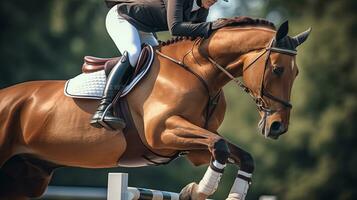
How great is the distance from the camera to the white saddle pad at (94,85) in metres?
7.97

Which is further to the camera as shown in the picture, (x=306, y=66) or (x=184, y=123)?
(x=306, y=66)

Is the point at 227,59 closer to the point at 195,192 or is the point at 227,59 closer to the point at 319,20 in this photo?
the point at 195,192

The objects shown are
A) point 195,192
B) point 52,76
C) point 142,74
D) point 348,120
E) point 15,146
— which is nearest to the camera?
point 195,192

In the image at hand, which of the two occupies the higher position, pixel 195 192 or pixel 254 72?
pixel 254 72

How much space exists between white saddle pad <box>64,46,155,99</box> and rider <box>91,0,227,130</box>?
84mm

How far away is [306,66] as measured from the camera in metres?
25.0

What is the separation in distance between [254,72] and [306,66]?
1759 centimetres

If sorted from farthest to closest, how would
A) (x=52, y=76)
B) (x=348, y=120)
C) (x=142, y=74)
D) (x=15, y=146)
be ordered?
(x=348, y=120)
(x=52, y=76)
(x=15, y=146)
(x=142, y=74)

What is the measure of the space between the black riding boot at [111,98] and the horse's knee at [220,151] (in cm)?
89

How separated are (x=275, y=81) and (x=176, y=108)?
809 millimetres

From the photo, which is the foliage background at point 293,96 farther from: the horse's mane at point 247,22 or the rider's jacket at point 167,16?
the horse's mane at point 247,22

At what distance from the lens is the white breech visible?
7.99 meters

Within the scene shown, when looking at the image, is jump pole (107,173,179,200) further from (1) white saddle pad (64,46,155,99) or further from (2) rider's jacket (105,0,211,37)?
(2) rider's jacket (105,0,211,37)

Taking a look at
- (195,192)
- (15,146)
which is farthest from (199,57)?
(15,146)
